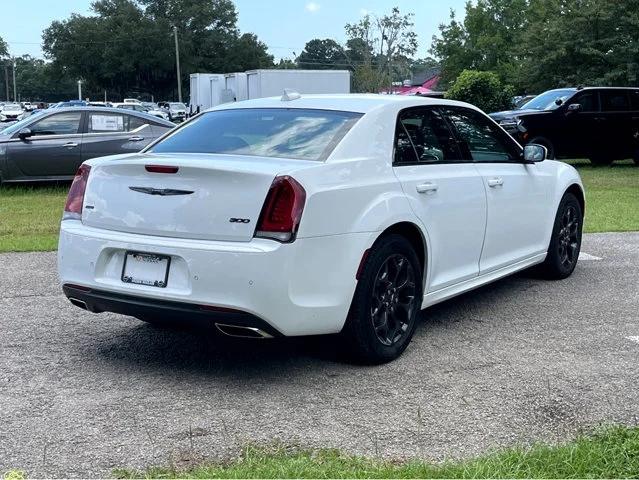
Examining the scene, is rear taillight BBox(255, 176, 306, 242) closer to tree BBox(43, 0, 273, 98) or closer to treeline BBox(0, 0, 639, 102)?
treeline BBox(0, 0, 639, 102)

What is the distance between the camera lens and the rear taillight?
433cm

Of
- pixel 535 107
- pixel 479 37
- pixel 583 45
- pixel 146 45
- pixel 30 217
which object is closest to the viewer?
pixel 30 217

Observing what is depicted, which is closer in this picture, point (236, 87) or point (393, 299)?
point (393, 299)

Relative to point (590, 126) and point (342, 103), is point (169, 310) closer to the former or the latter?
point (342, 103)

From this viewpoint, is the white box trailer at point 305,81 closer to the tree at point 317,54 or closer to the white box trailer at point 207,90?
the white box trailer at point 207,90

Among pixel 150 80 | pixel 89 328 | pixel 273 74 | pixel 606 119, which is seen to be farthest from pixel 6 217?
pixel 150 80

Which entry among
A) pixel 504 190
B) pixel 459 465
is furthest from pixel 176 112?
pixel 459 465

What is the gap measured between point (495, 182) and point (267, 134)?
1851mm

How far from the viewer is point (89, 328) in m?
5.75

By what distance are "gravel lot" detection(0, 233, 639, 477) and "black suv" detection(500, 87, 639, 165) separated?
12.3 metres

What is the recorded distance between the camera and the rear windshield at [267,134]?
16.2ft

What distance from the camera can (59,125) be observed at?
14.1m

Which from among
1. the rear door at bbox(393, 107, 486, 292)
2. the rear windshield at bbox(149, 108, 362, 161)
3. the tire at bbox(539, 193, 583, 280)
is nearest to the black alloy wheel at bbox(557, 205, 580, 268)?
the tire at bbox(539, 193, 583, 280)

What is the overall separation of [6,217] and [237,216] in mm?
7636
